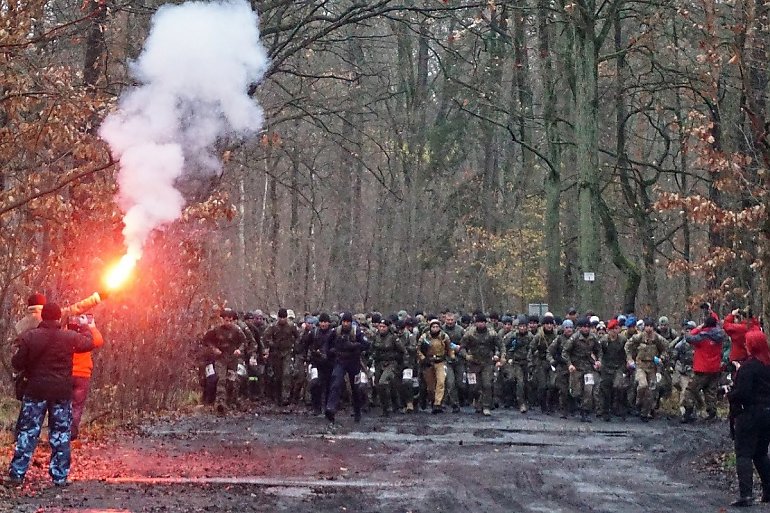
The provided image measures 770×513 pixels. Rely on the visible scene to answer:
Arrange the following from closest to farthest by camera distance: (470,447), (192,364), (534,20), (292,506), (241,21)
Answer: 1. (292,506)
2. (470,447)
3. (241,21)
4. (192,364)
5. (534,20)

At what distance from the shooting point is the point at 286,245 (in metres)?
46.1

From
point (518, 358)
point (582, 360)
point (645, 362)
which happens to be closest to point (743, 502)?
point (645, 362)

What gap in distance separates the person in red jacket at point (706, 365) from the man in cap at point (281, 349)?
27.0 feet

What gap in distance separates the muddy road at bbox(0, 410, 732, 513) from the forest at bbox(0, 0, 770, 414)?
2.73 m

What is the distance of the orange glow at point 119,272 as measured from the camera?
15.5 meters

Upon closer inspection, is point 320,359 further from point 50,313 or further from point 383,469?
point 50,313

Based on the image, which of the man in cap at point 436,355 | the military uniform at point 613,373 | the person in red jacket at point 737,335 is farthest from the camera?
the man in cap at point 436,355

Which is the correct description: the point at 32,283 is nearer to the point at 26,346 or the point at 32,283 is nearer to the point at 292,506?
the point at 26,346

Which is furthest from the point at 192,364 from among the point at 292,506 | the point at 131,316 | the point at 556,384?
the point at 292,506

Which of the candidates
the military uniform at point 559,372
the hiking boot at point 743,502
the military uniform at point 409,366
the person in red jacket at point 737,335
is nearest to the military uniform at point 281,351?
the military uniform at point 409,366

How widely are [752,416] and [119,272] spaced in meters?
9.18

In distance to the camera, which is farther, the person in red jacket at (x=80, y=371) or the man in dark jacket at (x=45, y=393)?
the person in red jacket at (x=80, y=371)

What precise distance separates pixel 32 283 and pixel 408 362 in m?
8.19

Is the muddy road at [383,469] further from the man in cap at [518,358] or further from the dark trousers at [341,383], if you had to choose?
the man in cap at [518,358]
